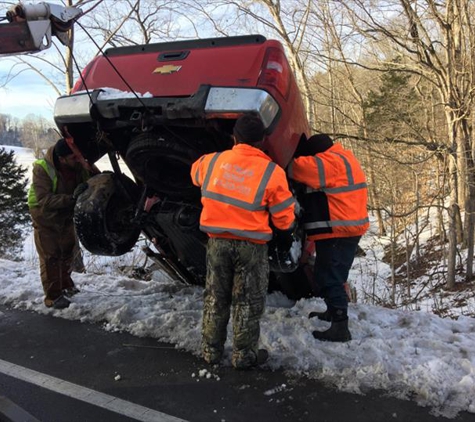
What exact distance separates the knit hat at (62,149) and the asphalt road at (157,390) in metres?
1.70

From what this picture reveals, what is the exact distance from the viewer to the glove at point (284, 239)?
3125 mm

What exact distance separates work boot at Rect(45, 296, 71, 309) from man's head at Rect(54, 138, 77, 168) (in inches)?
53.1

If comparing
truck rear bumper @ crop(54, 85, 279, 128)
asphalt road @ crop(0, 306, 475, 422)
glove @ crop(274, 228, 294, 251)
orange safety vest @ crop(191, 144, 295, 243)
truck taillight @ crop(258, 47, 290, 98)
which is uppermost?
truck taillight @ crop(258, 47, 290, 98)

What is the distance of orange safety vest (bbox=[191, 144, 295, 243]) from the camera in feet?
9.48

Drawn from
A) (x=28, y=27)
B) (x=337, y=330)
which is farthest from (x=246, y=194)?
Answer: (x=28, y=27)

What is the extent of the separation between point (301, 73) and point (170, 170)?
51.7 ft

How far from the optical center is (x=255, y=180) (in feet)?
9.46

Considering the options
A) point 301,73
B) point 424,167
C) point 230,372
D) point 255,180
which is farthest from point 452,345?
point 301,73

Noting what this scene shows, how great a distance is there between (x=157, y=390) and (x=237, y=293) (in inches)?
31.9

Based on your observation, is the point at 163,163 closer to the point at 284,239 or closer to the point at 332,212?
the point at 284,239

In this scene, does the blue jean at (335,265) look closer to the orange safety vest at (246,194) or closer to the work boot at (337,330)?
the work boot at (337,330)

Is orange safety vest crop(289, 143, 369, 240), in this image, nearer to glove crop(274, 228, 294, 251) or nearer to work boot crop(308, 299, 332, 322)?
glove crop(274, 228, 294, 251)

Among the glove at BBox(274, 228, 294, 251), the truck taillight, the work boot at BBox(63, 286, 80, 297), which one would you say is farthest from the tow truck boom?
the work boot at BBox(63, 286, 80, 297)

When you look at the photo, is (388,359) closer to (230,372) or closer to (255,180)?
(230,372)
